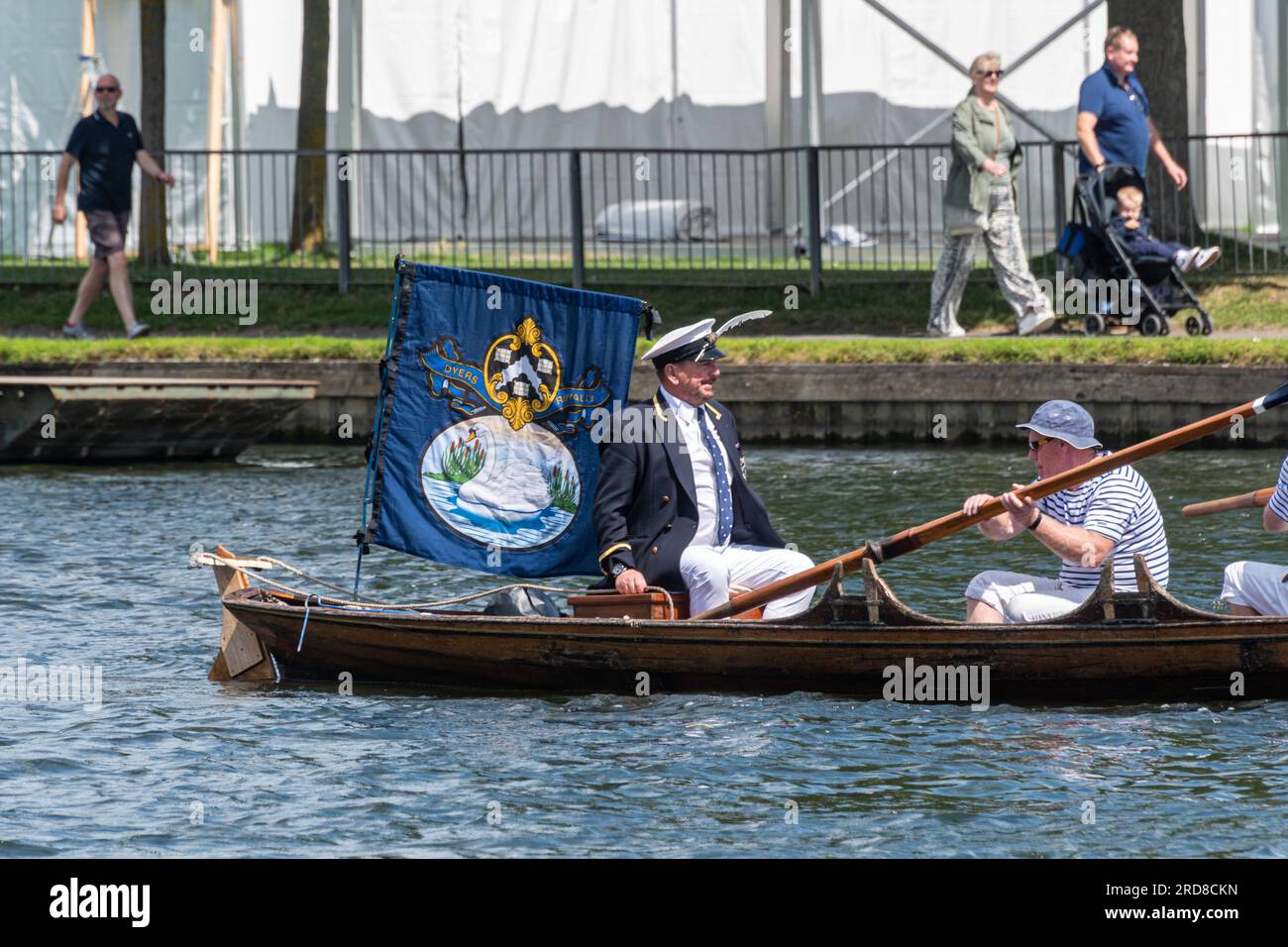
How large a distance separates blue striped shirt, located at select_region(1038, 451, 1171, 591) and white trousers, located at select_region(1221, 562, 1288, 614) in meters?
0.30

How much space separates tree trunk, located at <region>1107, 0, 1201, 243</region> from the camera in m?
20.2

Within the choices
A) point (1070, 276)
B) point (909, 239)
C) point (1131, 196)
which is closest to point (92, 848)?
point (1131, 196)

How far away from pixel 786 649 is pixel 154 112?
1477cm

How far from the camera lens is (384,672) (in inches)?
410

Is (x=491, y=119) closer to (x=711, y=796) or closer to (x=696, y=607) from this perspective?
(x=696, y=607)

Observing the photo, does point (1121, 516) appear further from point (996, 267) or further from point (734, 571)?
point (996, 267)

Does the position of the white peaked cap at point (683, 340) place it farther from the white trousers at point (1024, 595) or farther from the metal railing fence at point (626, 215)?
the metal railing fence at point (626, 215)

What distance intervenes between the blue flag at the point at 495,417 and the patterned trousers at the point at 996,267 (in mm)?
8585

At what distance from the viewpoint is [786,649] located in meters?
9.91

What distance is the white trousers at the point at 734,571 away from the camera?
10.1 meters

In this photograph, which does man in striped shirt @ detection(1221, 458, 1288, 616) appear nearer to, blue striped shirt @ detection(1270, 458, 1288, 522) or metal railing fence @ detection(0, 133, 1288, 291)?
blue striped shirt @ detection(1270, 458, 1288, 522)

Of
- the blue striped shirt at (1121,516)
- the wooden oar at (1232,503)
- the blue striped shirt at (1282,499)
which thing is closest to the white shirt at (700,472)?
the blue striped shirt at (1121,516)

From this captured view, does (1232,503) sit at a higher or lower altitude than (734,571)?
higher

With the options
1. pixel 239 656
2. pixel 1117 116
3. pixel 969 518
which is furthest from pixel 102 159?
pixel 969 518
